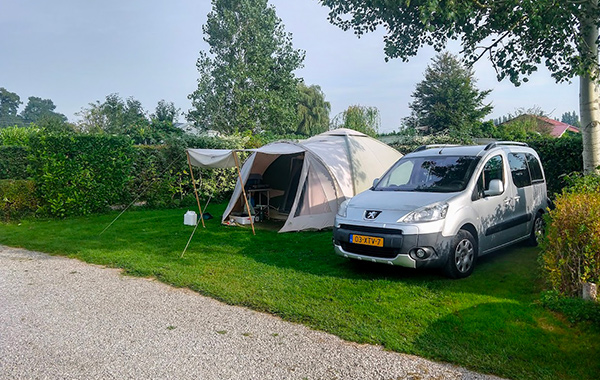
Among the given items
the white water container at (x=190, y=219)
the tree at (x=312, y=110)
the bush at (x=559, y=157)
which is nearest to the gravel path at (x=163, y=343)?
the white water container at (x=190, y=219)

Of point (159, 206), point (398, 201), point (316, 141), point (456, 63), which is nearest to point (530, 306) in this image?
point (398, 201)

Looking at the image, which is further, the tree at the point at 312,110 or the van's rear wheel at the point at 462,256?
the tree at the point at 312,110

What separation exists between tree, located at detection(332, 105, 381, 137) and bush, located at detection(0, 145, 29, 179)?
736 inches

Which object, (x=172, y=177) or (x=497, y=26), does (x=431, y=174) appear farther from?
(x=172, y=177)

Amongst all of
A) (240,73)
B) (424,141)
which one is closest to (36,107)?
(240,73)

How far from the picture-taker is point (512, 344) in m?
3.94

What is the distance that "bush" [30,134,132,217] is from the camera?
40.1 feet

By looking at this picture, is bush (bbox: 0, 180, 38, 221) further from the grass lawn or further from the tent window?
the tent window

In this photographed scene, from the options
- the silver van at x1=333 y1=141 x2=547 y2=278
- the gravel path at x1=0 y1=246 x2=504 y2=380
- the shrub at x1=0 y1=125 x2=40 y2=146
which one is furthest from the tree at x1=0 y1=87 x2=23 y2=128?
the silver van at x1=333 y1=141 x2=547 y2=278

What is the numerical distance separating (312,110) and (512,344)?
44.8 m

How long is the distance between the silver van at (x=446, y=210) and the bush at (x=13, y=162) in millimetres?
12212

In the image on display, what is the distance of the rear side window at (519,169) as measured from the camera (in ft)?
23.3

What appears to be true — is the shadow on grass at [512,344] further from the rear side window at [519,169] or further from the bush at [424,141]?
the bush at [424,141]

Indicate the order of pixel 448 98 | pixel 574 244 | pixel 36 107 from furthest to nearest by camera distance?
pixel 36 107 < pixel 448 98 < pixel 574 244
